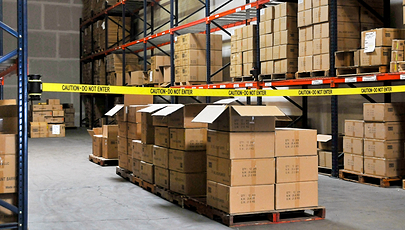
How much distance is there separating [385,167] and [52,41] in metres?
19.1

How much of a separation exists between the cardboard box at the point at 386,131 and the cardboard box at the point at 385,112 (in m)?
0.08

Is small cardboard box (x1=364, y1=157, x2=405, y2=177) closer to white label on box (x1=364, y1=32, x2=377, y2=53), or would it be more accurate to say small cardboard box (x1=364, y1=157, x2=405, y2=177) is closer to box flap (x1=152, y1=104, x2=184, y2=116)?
white label on box (x1=364, y1=32, x2=377, y2=53)

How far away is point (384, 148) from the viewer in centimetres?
723

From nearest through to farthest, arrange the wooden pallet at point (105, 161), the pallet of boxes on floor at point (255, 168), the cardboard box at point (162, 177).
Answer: the pallet of boxes on floor at point (255, 168)
the cardboard box at point (162, 177)
the wooden pallet at point (105, 161)

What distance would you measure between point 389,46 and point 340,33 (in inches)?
44.5

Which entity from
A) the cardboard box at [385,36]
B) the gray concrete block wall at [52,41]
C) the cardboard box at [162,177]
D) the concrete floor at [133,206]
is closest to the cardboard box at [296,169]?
the concrete floor at [133,206]

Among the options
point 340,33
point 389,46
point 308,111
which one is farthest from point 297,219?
point 308,111

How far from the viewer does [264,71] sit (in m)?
9.57

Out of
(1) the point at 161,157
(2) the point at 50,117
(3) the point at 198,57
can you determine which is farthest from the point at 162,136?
(2) the point at 50,117

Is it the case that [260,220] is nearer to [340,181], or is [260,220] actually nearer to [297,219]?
[297,219]

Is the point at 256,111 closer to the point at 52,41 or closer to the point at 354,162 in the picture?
the point at 354,162

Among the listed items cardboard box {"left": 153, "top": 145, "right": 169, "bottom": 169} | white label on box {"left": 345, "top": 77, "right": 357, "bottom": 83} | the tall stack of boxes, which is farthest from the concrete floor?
the tall stack of boxes

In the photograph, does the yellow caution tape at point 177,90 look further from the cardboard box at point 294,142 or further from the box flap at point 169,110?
the cardboard box at point 294,142

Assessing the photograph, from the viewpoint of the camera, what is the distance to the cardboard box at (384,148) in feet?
23.7
